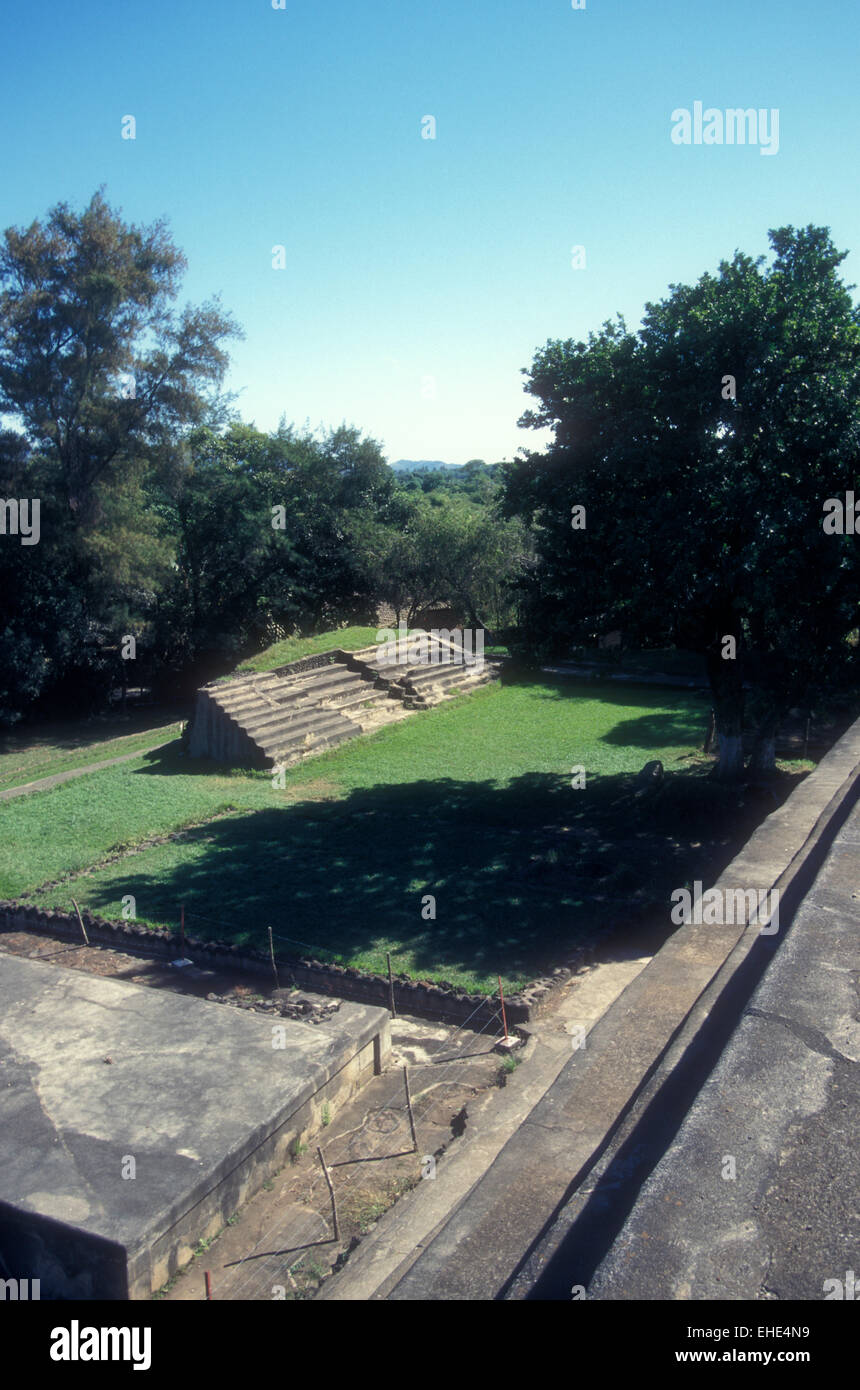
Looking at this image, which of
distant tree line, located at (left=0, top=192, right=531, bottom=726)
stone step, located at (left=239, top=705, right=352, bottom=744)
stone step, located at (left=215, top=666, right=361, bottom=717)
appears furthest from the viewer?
distant tree line, located at (left=0, top=192, right=531, bottom=726)

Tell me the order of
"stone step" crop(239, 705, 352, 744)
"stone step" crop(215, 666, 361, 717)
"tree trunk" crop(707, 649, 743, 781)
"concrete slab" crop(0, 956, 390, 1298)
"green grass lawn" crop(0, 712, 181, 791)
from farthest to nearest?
"green grass lawn" crop(0, 712, 181, 791) < "stone step" crop(215, 666, 361, 717) < "stone step" crop(239, 705, 352, 744) < "tree trunk" crop(707, 649, 743, 781) < "concrete slab" crop(0, 956, 390, 1298)

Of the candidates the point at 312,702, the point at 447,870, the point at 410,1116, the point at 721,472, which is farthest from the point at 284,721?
the point at 410,1116

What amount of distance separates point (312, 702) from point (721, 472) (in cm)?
1119

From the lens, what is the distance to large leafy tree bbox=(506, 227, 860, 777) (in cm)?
1052

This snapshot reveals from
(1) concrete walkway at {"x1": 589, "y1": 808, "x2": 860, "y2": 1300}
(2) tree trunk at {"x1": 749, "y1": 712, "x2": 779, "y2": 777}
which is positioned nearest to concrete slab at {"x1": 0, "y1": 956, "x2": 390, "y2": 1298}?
(1) concrete walkway at {"x1": 589, "y1": 808, "x2": 860, "y2": 1300}

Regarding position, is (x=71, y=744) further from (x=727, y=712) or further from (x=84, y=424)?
(x=727, y=712)

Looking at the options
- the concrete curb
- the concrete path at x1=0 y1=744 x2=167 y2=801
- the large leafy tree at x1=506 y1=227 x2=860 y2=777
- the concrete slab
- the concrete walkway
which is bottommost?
the concrete slab

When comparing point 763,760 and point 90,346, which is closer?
point 763,760

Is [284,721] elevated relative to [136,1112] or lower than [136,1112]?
elevated

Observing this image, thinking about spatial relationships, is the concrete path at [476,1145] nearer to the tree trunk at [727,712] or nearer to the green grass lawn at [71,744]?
the tree trunk at [727,712]

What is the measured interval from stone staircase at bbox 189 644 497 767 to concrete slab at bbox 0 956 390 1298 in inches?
373

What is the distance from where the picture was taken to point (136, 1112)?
19.7 feet

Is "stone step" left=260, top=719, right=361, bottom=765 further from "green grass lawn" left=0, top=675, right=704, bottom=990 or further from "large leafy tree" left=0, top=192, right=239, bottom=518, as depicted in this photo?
"large leafy tree" left=0, top=192, right=239, bottom=518

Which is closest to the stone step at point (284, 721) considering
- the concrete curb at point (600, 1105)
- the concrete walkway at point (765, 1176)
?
the concrete curb at point (600, 1105)
